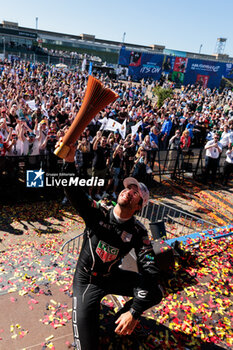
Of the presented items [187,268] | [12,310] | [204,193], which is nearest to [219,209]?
[204,193]

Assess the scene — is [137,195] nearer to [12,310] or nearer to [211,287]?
[12,310]

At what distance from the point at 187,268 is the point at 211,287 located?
617mm

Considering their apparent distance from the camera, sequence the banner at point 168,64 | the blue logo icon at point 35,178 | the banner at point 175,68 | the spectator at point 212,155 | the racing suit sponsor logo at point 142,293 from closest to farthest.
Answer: the racing suit sponsor logo at point 142,293
the blue logo icon at point 35,178
the spectator at point 212,155
the banner at point 175,68
the banner at point 168,64

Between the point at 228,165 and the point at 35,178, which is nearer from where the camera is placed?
the point at 35,178

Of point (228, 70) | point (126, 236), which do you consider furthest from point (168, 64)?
point (126, 236)

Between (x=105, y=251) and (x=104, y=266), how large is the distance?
0.67 feet

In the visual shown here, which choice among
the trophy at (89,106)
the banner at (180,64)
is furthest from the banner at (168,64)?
the trophy at (89,106)

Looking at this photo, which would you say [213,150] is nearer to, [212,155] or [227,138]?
[212,155]

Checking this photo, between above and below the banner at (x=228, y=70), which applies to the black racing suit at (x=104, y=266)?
below

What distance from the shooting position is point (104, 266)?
3.52m

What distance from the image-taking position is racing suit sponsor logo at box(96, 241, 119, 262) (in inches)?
137

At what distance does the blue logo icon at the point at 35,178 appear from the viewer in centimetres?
919

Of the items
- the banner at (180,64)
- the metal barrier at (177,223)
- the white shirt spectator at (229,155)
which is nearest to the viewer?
the metal barrier at (177,223)

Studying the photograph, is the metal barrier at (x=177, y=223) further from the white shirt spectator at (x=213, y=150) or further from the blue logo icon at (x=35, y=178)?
the white shirt spectator at (x=213, y=150)
